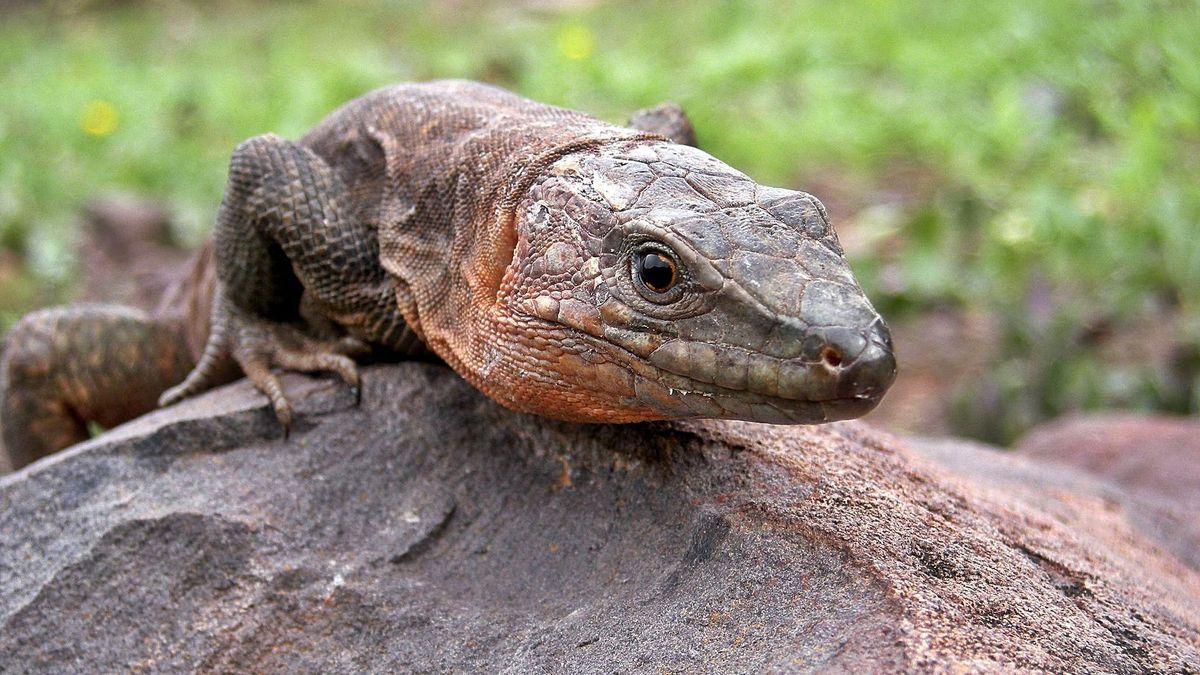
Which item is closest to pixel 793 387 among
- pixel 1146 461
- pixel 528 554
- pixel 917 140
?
pixel 528 554

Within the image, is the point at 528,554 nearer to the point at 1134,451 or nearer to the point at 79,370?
the point at 79,370

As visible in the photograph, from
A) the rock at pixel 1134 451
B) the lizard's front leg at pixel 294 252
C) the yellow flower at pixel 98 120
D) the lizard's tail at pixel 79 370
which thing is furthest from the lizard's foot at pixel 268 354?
the yellow flower at pixel 98 120

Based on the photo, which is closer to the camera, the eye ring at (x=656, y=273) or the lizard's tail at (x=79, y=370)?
the eye ring at (x=656, y=273)

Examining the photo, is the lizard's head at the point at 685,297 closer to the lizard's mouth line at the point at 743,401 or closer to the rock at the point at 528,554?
the lizard's mouth line at the point at 743,401

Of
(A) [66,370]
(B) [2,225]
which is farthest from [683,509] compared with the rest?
(B) [2,225]

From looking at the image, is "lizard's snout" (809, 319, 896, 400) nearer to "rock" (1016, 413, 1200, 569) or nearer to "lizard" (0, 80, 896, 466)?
"lizard" (0, 80, 896, 466)

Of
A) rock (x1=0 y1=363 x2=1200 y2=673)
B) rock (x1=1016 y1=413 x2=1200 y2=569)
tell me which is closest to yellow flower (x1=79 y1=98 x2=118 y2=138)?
rock (x1=0 y1=363 x2=1200 y2=673)

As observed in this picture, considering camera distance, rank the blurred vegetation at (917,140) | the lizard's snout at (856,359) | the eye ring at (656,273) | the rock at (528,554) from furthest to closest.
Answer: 1. the blurred vegetation at (917,140)
2. the eye ring at (656,273)
3. the rock at (528,554)
4. the lizard's snout at (856,359)
